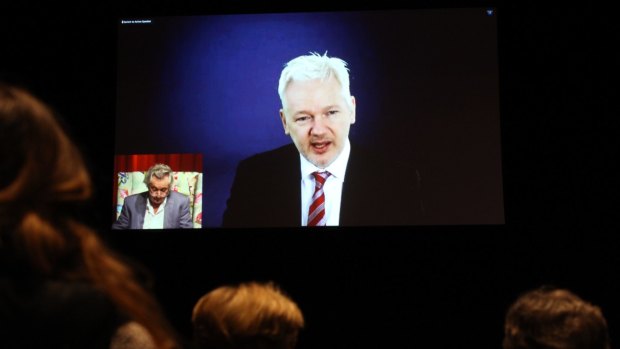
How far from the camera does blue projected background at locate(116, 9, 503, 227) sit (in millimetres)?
4309

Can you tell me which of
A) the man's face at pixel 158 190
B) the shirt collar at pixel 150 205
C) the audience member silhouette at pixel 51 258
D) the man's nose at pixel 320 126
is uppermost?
the man's nose at pixel 320 126

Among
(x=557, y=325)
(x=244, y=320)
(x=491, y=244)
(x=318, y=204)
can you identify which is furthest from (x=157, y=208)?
(x=557, y=325)

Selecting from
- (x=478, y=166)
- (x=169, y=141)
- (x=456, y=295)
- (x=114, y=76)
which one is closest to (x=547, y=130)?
(x=478, y=166)

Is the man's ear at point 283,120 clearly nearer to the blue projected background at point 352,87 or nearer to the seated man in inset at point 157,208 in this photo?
A: the blue projected background at point 352,87

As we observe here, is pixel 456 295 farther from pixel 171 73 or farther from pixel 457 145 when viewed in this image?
pixel 171 73

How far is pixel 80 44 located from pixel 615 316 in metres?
3.45

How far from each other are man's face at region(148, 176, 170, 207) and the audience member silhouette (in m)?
3.51

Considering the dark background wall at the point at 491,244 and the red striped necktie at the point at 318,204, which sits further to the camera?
the dark background wall at the point at 491,244

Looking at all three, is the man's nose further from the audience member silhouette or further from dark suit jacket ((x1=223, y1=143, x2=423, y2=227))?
the audience member silhouette

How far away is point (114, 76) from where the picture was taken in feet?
15.4

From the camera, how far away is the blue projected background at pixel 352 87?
14.1 ft

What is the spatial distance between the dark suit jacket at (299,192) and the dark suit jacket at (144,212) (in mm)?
229

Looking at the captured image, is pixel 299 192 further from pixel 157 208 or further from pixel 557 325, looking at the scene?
pixel 557 325

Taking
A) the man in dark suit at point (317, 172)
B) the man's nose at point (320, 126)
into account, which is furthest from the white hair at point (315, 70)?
the man's nose at point (320, 126)
